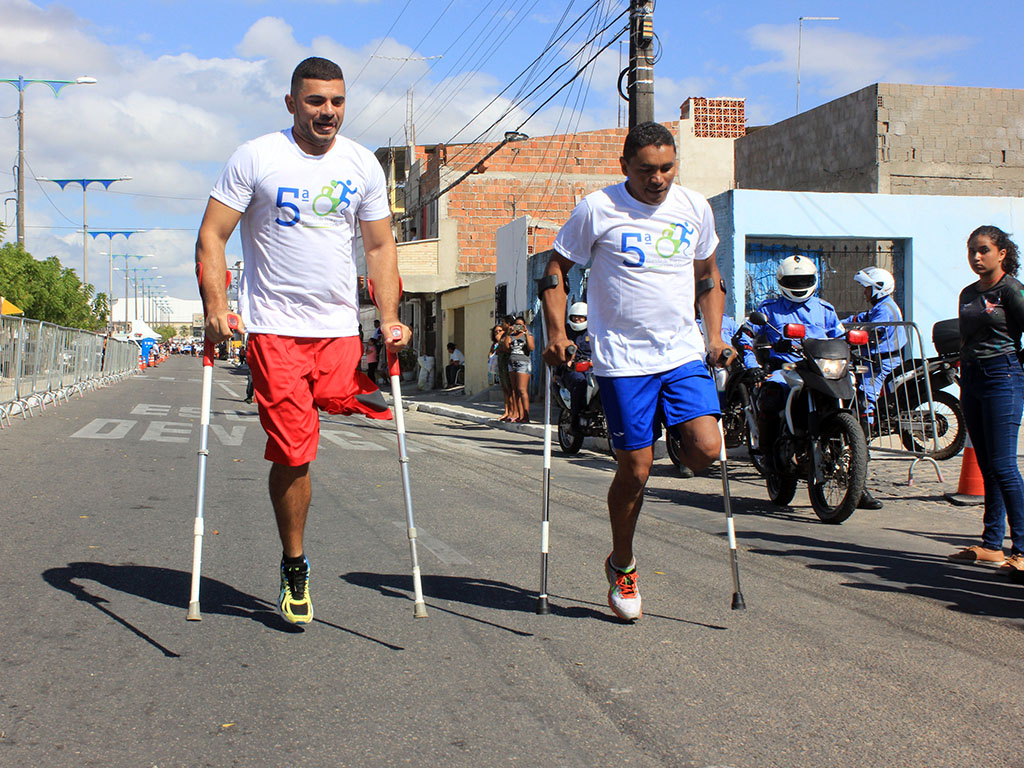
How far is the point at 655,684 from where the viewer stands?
359cm

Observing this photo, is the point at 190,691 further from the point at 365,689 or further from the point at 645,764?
the point at 645,764

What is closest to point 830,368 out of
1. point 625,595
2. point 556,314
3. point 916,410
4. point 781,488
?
point 781,488

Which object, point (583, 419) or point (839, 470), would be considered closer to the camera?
point (839, 470)

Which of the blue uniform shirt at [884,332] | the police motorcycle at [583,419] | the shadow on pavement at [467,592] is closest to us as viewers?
the shadow on pavement at [467,592]

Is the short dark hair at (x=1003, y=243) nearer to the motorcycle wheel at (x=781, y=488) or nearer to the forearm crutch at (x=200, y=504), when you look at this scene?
the motorcycle wheel at (x=781, y=488)

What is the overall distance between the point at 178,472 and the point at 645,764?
24.4 feet

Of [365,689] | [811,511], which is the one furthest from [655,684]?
[811,511]

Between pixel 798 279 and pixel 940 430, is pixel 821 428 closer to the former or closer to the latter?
pixel 798 279

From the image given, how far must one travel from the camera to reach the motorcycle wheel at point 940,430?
9.80 m

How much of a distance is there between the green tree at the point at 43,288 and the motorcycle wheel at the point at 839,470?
3203cm

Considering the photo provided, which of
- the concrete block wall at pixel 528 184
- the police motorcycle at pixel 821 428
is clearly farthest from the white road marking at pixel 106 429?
the concrete block wall at pixel 528 184

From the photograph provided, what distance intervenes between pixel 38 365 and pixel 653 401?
16656mm

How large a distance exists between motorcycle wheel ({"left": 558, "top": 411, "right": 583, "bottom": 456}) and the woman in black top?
23.0 ft

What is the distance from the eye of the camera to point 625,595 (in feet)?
14.4
